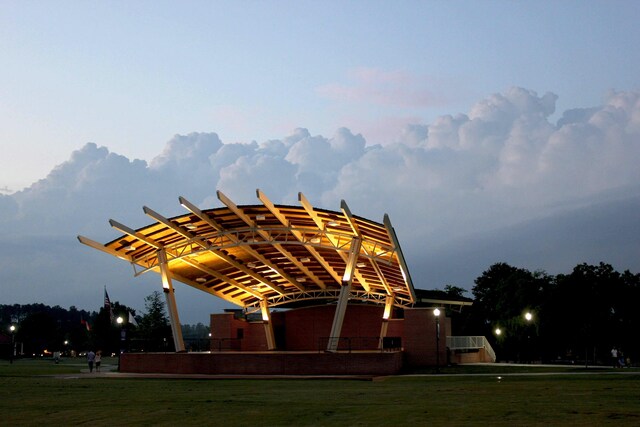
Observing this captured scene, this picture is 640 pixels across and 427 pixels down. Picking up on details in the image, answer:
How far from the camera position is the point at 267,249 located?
165ft

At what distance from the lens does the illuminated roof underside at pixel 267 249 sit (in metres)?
40.9

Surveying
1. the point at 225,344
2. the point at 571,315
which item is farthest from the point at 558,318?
the point at 225,344

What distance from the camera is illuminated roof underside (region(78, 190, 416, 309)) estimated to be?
134ft

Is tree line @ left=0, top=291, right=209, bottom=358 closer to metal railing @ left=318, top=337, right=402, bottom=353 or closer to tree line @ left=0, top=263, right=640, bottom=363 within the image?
tree line @ left=0, top=263, right=640, bottom=363

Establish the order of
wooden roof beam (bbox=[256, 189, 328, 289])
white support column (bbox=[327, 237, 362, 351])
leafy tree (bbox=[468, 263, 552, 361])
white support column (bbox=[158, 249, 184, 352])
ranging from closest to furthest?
wooden roof beam (bbox=[256, 189, 328, 289]) < white support column (bbox=[327, 237, 362, 351]) < white support column (bbox=[158, 249, 184, 352]) < leafy tree (bbox=[468, 263, 552, 361])

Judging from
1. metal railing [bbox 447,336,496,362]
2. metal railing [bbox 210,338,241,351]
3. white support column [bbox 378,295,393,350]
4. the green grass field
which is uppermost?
white support column [bbox 378,295,393,350]

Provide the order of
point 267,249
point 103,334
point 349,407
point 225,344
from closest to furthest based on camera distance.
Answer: point 349,407, point 267,249, point 225,344, point 103,334

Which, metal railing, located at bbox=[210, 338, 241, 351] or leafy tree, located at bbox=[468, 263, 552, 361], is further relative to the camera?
leafy tree, located at bbox=[468, 263, 552, 361]

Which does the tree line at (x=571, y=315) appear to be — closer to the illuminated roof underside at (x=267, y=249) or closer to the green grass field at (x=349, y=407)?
the illuminated roof underside at (x=267, y=249)

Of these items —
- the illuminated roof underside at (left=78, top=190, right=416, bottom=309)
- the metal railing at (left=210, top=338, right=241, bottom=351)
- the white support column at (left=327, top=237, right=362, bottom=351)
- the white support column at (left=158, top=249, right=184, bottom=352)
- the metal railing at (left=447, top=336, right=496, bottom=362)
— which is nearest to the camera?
the illuminated roof underside at (left=78, top=190, right=416, bottom=309)

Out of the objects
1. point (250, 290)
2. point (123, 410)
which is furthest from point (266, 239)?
point (123, 410)

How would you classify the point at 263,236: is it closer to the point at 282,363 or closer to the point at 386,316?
the point at 282,363

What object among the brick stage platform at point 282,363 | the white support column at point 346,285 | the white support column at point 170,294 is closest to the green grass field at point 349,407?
the brick stage platform at point 282,363

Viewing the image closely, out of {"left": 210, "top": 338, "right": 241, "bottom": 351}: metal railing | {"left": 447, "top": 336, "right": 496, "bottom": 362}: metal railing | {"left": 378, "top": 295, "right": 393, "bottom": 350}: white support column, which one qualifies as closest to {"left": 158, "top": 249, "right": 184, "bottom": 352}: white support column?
{"left": 210, "top": 338, "right": 241, "bottom": 351}: metal railing
